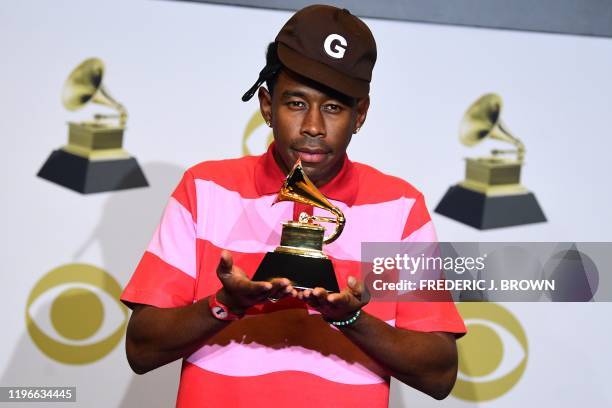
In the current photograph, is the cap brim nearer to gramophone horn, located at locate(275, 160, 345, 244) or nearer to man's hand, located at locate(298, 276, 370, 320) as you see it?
gramophone horn, located at locate(275, 160, 345, 244)

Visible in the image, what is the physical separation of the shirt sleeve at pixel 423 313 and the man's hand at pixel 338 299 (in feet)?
0.88

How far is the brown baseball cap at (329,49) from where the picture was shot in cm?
155

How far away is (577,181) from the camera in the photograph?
2.69 meters

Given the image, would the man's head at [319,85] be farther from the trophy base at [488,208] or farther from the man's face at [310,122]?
the trophy base at [488,208]

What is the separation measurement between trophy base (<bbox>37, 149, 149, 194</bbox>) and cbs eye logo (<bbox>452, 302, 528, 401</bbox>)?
3.54 feet

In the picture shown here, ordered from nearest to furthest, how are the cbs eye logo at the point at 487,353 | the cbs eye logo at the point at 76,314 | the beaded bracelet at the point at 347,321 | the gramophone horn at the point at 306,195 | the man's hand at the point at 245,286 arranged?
the man's hand at the point at 245,286, the beaded bracelet at the point at 347,321, the gramophone horn at the point at 306,195, the cbs eye logo at the point at 76,314, the cbs eye logo at the point at 487,353

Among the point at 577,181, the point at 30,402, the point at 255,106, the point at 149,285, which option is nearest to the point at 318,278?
the point at 149,285

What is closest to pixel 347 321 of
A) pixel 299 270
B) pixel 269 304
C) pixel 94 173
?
pixel 299 270

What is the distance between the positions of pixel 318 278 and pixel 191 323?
24cm

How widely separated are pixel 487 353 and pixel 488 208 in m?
Result: 0.45

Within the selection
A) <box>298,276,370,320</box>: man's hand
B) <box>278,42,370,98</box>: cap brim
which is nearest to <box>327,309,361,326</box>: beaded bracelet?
<box>298,276,370,320</box>: man's hand

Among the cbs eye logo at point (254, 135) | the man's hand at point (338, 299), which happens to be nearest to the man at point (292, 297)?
the man's hand at point (338, 299)

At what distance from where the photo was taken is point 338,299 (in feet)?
4.32

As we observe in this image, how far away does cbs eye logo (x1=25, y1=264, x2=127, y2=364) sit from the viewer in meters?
2.42
